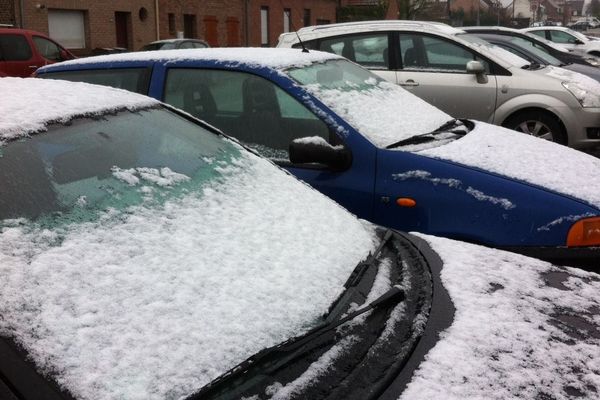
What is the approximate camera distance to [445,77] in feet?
24.1

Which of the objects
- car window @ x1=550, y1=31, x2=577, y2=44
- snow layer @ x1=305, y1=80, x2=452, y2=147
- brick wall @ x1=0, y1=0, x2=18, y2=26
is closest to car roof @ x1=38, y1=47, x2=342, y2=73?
snow layer @ x1=305, y1=80, x2=452, y2=147

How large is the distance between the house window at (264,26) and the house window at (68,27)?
1054 cm

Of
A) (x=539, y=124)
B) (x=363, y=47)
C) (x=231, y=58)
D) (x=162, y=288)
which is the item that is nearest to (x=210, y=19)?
(x=363, y=47)

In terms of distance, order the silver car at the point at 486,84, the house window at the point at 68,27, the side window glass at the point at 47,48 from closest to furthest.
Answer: the silver car at the point at 486,84 → the side window glass at the point at 47,48 → the house window at the point at 68,27

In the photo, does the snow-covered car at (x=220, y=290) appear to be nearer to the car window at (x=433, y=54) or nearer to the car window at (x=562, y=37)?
the car window at (x=433, y=54)

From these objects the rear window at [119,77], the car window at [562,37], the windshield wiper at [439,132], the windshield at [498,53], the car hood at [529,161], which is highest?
the car window at [562,37]

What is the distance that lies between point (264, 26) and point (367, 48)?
1008 inches

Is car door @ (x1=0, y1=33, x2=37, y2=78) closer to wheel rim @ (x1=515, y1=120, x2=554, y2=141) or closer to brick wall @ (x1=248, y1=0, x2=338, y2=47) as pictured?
wheel rim @ (x1=515, y1=120, x2=554, y2=141)

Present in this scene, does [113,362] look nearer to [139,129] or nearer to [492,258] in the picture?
[139,129]

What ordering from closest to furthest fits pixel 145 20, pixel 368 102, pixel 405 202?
1. pixel 405 202
2. pixel 368 102
3. pixel 145 20

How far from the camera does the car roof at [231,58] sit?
13.1 ft

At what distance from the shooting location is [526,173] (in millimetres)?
3465

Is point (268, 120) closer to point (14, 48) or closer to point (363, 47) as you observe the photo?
point (363, 47)

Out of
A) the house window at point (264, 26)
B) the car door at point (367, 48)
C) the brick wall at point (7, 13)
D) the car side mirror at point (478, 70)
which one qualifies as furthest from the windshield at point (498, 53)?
the house window at point (264, 26)
